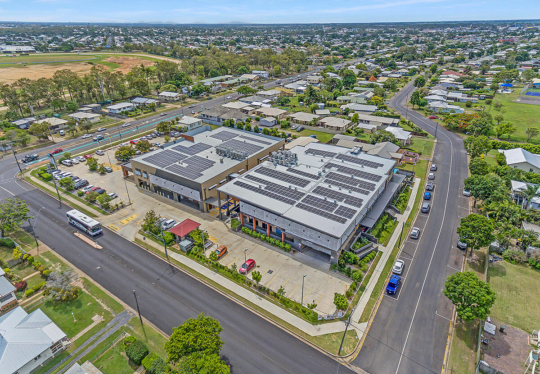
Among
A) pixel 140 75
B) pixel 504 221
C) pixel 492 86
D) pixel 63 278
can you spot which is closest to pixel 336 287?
pixel 504 221

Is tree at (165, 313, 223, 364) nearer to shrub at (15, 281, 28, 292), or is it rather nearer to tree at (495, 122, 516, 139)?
shrub at (15, 281, 28, 292)

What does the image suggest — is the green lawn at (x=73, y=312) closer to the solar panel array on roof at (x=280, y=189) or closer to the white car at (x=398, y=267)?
the solar panel array on roof at (x=280, y=189)

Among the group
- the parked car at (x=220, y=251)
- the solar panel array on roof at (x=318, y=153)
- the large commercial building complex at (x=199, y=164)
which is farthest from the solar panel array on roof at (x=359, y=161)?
the parked car at (x=220, y=251)

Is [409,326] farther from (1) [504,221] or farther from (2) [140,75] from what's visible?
(2) [140,75]

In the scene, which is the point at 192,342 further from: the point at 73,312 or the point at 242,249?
the point at 242,249

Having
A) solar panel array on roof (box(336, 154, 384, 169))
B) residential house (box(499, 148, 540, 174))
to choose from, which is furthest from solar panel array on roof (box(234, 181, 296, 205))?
residential house (box(499, 148, 540, 174))

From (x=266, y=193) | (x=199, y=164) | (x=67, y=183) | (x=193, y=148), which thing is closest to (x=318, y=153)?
(x=266, y=193)
